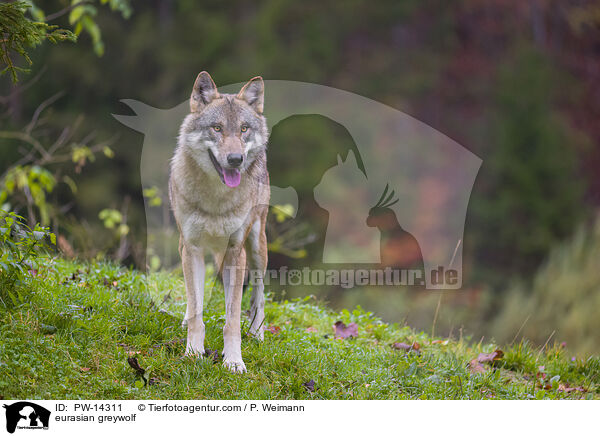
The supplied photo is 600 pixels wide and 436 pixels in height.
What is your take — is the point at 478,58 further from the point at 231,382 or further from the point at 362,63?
the point at 231,382

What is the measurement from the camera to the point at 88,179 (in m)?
11.3

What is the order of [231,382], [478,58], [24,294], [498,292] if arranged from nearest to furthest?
[231,382]
[24,294]
[498,292]
[478,58]

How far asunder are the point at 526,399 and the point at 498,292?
7055mm

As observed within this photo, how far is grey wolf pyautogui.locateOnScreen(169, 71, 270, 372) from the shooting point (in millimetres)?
3883

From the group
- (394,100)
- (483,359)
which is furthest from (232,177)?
(394,100)

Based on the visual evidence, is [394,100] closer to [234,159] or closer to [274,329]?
[274,329]

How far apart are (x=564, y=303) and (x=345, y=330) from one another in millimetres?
4031

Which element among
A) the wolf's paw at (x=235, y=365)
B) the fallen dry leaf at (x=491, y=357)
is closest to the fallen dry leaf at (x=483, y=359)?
the fallen dry leaf at (x=491, y=357)

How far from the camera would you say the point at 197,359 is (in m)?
3.75

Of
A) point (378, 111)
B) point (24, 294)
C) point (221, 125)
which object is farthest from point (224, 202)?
point (378, 111)

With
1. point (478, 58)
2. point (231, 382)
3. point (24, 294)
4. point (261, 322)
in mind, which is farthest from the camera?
point (478, 58)

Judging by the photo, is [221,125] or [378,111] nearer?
[221,125]

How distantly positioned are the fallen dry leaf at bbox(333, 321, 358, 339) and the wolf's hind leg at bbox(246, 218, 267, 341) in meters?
0.68

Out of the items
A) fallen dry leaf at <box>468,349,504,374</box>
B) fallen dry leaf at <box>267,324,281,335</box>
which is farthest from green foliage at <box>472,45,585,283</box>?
fallen dry leaf at <box>267,324,281,335</box>
